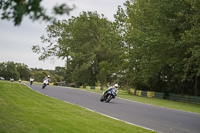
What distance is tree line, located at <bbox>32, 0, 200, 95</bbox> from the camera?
36.4m

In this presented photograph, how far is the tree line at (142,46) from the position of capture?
3641 centimetres

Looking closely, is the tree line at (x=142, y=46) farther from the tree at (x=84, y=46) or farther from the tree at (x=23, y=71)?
the tree at (x=23, y=71)

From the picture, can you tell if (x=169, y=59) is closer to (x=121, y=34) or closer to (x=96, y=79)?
(x=121, y=34)

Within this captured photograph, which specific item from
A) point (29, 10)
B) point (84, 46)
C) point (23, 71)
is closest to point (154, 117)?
point (29, 10)

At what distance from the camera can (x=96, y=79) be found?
77375mm

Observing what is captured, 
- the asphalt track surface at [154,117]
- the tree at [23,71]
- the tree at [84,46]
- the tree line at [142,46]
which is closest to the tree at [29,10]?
the asphalt track surface at [154,117]

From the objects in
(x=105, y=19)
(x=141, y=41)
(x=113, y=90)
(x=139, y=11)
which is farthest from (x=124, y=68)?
(x=113, y=90)

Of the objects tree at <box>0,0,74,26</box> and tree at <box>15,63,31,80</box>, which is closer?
tree at <box>0,0,74,26</box>

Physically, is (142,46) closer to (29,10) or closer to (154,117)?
(154,117)

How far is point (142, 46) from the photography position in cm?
4000

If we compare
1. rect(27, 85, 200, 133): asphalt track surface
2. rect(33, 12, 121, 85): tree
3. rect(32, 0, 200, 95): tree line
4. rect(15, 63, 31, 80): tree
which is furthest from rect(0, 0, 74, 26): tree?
rect(15, 63, 31, 80): tree

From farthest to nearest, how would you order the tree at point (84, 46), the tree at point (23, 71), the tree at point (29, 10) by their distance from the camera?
1. the tree at point (23, 71)
2. the tree at point (84, 46)
3. the tree at point (29, 10)

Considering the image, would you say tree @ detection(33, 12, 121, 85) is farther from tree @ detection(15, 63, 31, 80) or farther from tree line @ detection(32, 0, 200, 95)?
tree @ detection(15, 63, 31, 80)

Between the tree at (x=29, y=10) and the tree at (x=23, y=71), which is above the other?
the tree at (x=23, y=71)
